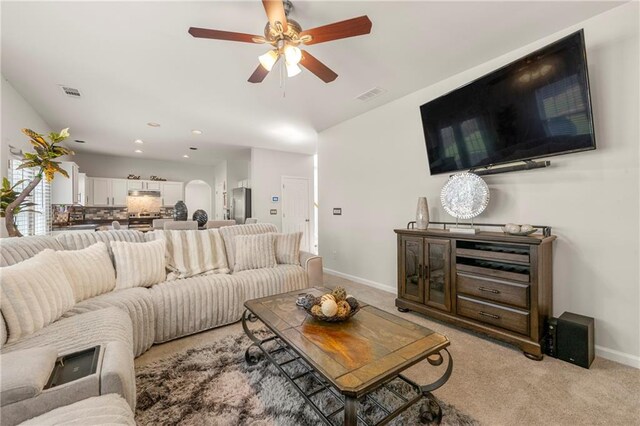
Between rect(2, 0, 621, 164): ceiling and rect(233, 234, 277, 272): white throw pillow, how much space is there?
6.13 ft

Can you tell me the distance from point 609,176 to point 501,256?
1.00m

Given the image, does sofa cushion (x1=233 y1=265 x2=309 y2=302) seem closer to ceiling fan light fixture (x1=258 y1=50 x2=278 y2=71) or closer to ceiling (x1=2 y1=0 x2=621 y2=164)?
ceiling fan light fixture (x1=258 y1=50 x2=278 y2=71)

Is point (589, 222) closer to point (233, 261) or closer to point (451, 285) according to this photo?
point (451, 285)

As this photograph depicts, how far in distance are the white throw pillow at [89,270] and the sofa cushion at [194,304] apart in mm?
358

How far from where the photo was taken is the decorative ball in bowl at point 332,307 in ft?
5.09

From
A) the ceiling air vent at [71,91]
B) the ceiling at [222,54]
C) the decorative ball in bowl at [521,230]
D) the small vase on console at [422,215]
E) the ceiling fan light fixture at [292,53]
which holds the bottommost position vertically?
the decorative ball in bowl at [521,230]

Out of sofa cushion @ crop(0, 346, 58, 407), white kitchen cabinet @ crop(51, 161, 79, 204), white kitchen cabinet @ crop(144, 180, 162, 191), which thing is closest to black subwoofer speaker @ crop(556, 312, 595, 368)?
sofa cushion @ crop(0, 346, 58, 407)

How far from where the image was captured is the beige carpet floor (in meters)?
1.45

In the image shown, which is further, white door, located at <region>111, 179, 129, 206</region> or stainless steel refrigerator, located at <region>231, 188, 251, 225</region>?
white door, located at <region>111, 179, 129, 206</region>

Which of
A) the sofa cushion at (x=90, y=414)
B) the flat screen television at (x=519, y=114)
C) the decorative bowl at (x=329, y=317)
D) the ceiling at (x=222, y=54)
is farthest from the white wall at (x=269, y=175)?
the sofa cushion at (x=90, y=414)

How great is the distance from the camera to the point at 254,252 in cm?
305

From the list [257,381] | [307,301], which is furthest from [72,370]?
[307,301]

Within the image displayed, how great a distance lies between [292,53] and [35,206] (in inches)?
178

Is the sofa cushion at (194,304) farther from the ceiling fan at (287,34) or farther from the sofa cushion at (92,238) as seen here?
the ceiling fan at (287,34)
